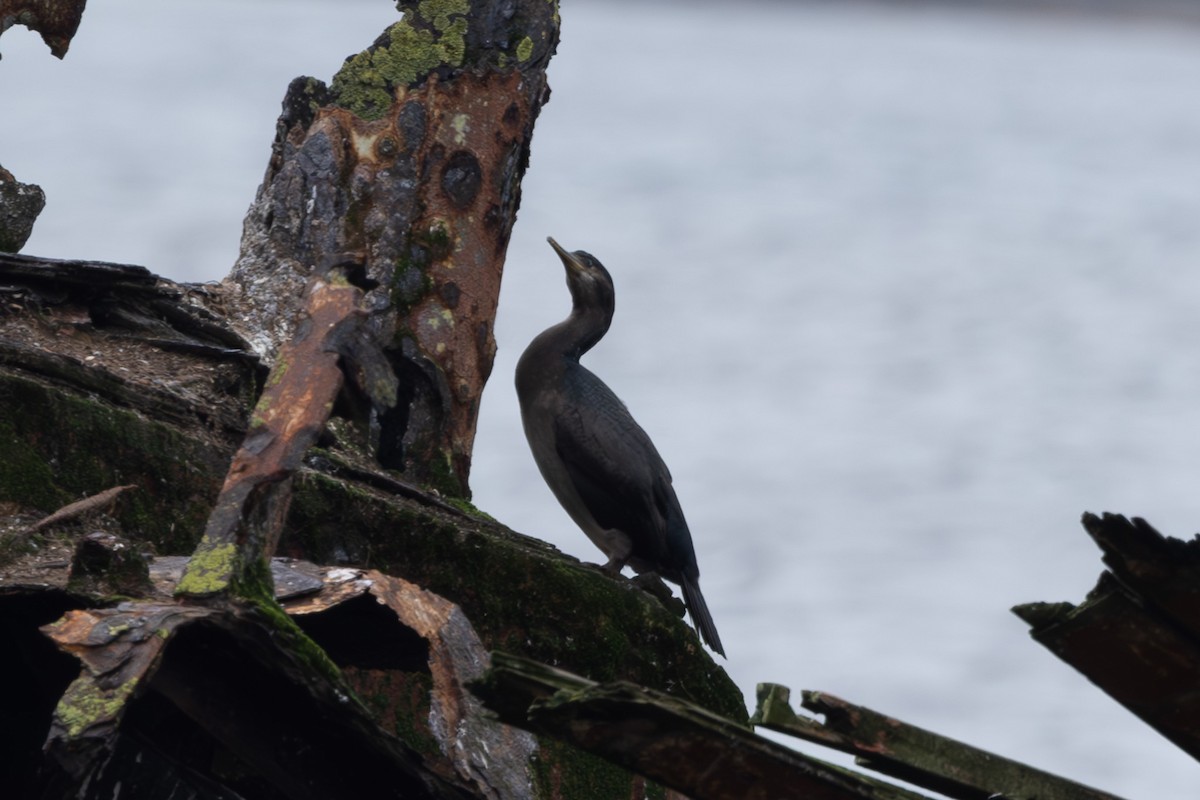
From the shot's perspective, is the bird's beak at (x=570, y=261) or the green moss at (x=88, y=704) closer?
the green moss at (x=88, y=704)

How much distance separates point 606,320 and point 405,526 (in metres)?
3.77

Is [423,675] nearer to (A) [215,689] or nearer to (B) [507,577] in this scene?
(B) [507,577]

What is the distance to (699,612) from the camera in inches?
390

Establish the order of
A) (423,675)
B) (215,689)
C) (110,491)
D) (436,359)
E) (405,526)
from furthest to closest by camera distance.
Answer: (436,359) → (405,526) → (423,675) → (110,491) → (215,689)

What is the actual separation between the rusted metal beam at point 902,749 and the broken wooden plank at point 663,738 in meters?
0.09

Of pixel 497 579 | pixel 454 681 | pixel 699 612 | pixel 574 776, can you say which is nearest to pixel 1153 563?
pixel 454 681

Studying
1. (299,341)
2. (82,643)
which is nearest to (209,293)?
(299,341)

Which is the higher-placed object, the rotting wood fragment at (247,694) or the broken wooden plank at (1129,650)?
the broken wooden plank at (1129,650)

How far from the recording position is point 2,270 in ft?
23.5

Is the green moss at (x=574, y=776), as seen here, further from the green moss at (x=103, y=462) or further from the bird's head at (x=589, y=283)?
the bird's head at (x=589, y=283)

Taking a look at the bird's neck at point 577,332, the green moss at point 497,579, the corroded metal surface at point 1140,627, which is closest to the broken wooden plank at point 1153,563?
the corroded metal surface at point 1140,627

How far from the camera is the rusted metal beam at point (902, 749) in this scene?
13.1 feet

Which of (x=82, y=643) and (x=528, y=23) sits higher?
(x=528, y=23)

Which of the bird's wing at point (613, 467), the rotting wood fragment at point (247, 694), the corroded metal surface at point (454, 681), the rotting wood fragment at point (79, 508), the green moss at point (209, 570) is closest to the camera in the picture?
the rotting wood fragment at point (247, 694)
